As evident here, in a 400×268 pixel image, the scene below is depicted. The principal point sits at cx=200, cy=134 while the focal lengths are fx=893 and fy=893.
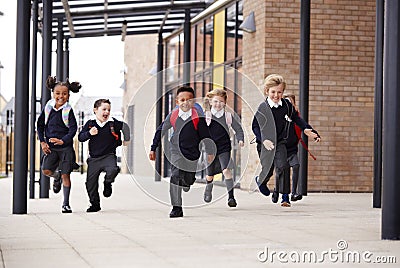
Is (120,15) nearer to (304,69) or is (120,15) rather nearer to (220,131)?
(304,69)

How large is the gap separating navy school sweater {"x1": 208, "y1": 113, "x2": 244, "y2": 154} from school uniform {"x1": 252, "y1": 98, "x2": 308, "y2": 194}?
0.22 m

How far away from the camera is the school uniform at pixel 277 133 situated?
37.3ft

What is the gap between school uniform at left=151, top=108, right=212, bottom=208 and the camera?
1013 centimetres

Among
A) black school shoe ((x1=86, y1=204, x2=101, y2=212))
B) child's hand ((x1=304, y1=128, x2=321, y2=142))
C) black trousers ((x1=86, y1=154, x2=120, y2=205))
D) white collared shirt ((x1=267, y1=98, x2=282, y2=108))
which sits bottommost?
black school shoe ((x1=86, y1=204, x2=101, y2=212))

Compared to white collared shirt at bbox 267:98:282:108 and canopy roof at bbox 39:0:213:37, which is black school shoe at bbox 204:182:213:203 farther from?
canopy roof at bbox 39:0:213:37

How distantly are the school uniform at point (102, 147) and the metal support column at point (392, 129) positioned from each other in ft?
14.4

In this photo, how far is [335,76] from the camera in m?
16.5

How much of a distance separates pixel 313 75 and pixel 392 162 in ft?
29.9

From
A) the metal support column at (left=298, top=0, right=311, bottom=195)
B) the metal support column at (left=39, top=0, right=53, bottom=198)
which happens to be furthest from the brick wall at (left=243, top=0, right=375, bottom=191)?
the metal support column at (left=39, top=0, right=53, bottom=198)

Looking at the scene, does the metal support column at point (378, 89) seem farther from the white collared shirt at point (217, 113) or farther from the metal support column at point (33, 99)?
the metal support column at point (33, 99)

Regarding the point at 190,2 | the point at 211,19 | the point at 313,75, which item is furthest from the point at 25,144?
the point at 211,19

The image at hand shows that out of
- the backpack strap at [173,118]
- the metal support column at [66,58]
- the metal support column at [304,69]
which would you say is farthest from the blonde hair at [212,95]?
the metal support column at [66,58]

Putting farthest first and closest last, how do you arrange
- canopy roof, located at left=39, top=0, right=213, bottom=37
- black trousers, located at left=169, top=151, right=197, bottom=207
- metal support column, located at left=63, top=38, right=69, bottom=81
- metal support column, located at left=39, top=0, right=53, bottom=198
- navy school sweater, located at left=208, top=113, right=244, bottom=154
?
1. metal support column, located at left=63, top=38, right=69, bottom=81
2. canopy roof, located at left=39, top=0, right=213, bottom=37
3. metal support column, located at left=39, top=0, right=53, bottom=198
4. navy school sweater, located at left=208, top=113, right=244, bottom=154
5. black trousers, located at left=169, top=151, right=197, bottom=207

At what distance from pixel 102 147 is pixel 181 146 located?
1317mm
